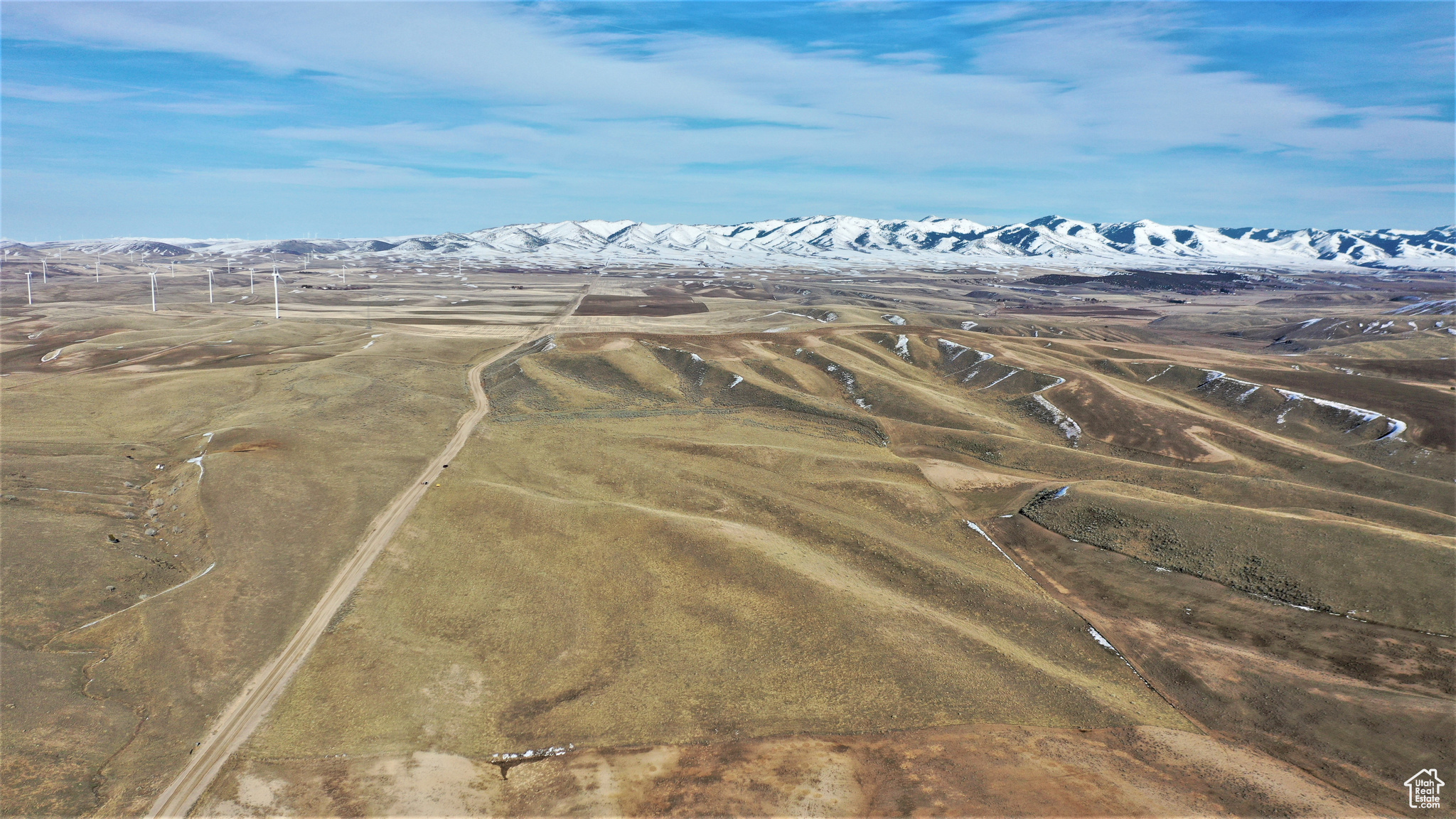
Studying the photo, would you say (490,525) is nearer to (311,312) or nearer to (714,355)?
(714,355)

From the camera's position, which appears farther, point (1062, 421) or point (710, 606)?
point (1062, 421)

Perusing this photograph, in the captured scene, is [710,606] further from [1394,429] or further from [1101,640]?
[1394,429]

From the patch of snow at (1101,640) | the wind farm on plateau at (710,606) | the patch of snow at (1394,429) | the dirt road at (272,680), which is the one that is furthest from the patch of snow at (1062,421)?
the dirt road at (272,680)

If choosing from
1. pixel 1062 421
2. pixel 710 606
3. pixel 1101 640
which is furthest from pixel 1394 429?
pixel 710 606

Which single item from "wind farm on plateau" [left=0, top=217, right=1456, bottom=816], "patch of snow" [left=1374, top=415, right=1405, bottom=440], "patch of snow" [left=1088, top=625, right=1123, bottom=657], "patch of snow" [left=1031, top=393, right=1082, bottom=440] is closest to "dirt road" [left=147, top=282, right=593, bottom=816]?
"wind farm on plateau" [left=0, top=217, right=1456, bottom=816]

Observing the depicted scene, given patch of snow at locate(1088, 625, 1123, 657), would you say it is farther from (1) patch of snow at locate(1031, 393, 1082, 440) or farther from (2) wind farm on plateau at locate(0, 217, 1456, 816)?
(1) patch of snow at locate(1031, 393, 1082, 440)
